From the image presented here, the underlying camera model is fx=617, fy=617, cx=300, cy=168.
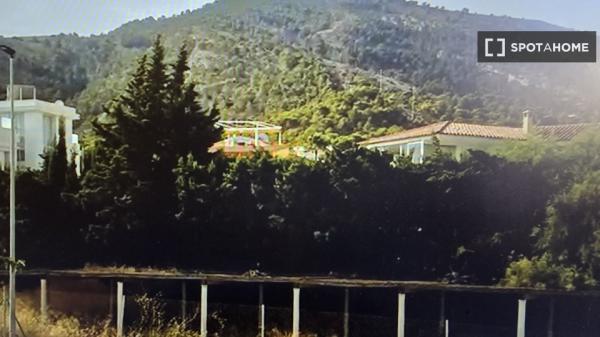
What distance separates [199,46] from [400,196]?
2.74 feet

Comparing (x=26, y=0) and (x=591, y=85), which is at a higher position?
(x=26, y=0)

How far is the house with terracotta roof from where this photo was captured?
1950mm

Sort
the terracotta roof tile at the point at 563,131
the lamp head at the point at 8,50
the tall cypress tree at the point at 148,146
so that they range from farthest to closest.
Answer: the lamp head at the point at 8,50 → the tall cypress tree at the point at 148,146 → the terracotta roof tile at the point at 563,131

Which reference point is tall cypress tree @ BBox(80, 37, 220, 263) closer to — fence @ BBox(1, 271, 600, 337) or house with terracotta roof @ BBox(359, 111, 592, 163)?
fence @ BBox(1, 271, 600, 337)

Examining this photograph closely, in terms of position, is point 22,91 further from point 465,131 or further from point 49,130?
point 465,131

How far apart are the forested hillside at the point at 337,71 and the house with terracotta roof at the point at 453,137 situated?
0.10 feet

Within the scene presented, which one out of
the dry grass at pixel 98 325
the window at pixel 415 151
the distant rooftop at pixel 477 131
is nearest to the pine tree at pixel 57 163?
the dry grass at pixel 98 325

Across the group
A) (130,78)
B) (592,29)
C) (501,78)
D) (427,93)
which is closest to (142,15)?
(130,78)

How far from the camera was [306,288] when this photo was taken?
6.59ft

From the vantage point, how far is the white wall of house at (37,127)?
6.77 feet

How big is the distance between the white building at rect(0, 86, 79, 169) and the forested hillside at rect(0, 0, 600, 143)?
0.05m

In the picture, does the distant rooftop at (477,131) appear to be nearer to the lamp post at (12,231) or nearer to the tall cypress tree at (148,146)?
the tall cypress tree at (148,146)

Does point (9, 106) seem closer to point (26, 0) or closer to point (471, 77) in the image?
point (26, 0)

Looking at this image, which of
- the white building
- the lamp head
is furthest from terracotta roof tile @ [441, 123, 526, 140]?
the lamp head
